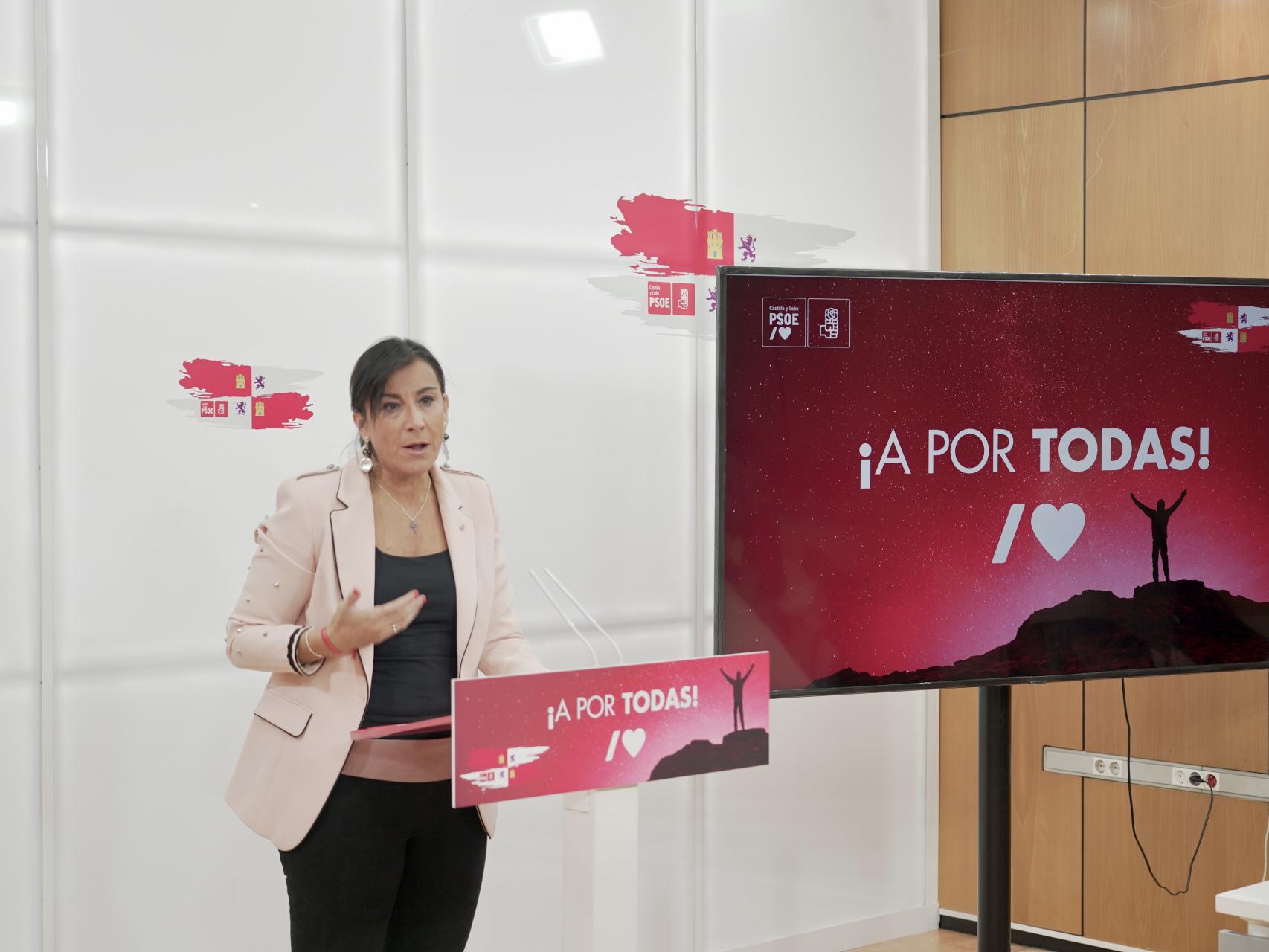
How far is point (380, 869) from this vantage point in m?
2.22

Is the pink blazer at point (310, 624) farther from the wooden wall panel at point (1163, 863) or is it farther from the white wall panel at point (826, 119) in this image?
the wooden wall panel at point (1163, 863)

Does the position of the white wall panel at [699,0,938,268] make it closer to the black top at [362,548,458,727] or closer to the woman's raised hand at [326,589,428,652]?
the black top at [362,548,458,727]

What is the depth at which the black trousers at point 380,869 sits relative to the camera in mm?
2199

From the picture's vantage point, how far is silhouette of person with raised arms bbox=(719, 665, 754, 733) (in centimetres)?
205

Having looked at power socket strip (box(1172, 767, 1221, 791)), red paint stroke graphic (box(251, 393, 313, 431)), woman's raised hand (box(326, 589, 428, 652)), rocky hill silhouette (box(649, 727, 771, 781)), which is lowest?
power socket strip (box(1172, 767, 1221, 791))

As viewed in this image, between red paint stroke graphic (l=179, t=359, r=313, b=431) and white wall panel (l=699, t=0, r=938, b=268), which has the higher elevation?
white wall panel (l=699, t=0, r=938, b=268)

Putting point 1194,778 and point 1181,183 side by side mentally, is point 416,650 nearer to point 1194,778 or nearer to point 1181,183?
point 1194,778

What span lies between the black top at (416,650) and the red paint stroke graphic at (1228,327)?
5.56 feet

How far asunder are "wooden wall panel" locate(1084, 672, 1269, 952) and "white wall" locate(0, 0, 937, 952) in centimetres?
63

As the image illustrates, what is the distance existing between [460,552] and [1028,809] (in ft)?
8.16

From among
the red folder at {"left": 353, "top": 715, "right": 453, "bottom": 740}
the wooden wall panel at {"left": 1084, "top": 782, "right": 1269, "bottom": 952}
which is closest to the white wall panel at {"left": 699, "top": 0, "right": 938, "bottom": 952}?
the wooden wall panel at {"left": 1084, "top": 782, "right": 1269, "bottom": 952}

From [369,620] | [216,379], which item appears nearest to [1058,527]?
[369,620]

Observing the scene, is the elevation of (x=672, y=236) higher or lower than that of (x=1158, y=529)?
higher

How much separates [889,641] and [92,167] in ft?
6.22
